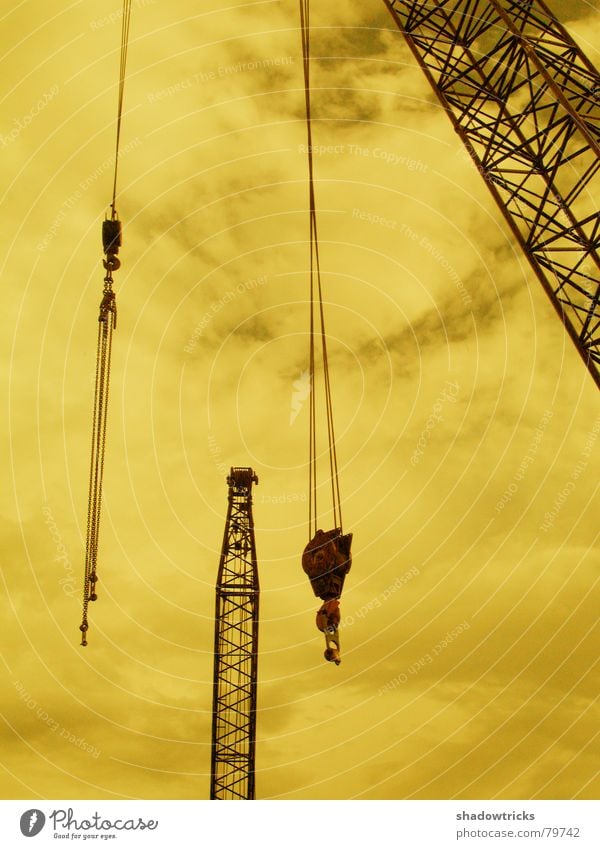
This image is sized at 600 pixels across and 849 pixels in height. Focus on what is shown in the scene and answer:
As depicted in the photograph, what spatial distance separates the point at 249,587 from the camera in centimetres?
3978

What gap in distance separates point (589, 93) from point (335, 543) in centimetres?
1286

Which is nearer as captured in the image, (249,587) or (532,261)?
(532,261)

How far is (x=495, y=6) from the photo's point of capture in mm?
22359

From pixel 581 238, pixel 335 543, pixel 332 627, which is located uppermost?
pixel 581 238

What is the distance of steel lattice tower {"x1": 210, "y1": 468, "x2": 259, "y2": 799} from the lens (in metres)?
39.6

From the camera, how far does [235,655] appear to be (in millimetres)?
40812

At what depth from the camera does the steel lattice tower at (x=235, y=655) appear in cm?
3959
